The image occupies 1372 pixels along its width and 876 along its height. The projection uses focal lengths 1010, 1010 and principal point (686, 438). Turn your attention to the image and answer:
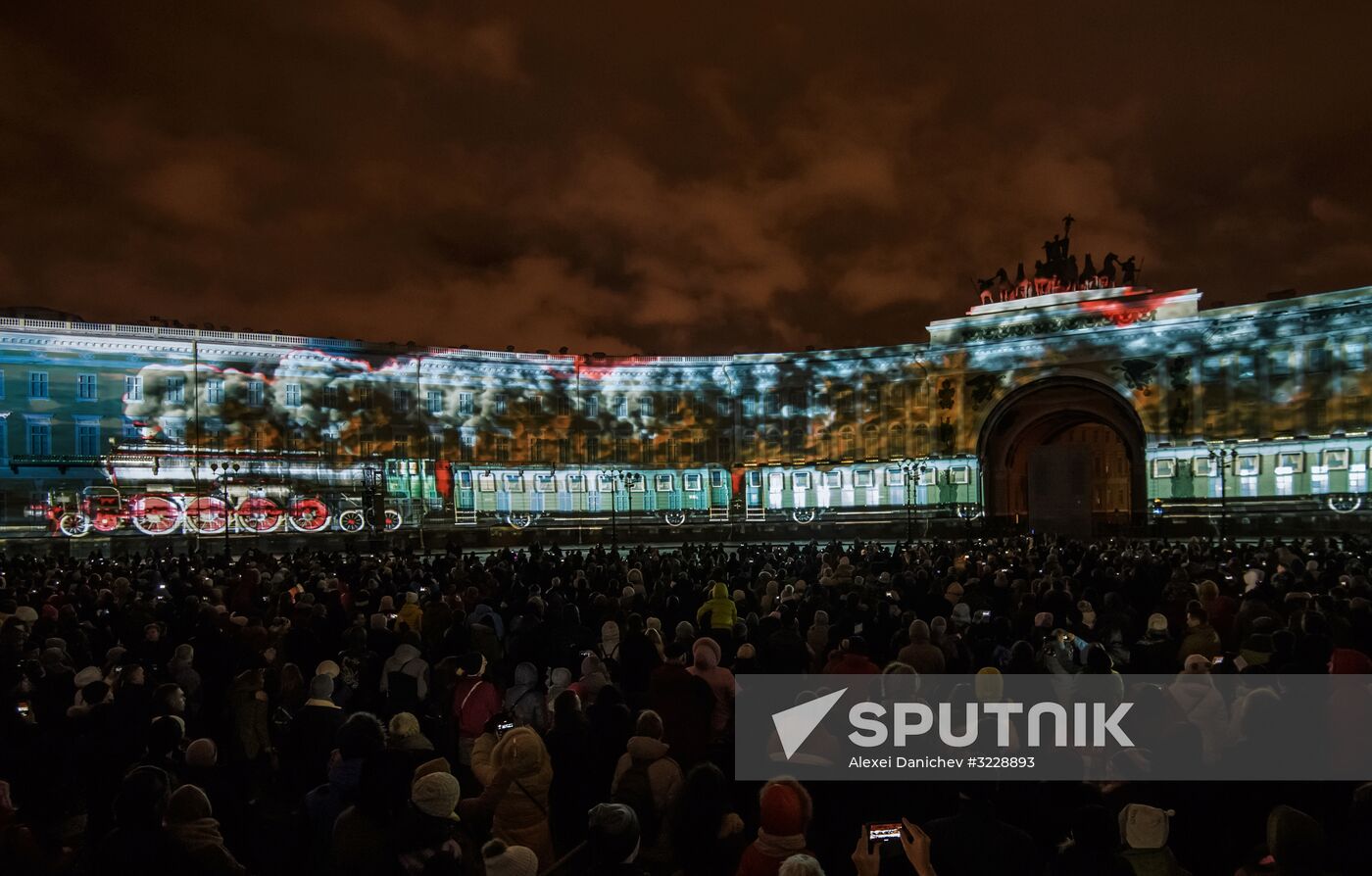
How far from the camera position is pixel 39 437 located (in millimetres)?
58531

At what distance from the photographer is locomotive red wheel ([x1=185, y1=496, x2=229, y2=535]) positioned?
153ft

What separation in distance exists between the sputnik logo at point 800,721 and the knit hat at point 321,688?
3.58 metres

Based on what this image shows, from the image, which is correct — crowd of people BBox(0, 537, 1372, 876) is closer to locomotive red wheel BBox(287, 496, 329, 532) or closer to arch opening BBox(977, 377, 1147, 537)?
locomotive red wheel BBox(287, 496, 329, 532)

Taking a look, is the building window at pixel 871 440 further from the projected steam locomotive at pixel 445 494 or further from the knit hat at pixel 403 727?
the knit hat at pixel 403 727

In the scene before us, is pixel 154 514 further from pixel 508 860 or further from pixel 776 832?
pixel 776 832

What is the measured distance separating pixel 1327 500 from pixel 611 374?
155ft

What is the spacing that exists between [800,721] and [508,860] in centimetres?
284

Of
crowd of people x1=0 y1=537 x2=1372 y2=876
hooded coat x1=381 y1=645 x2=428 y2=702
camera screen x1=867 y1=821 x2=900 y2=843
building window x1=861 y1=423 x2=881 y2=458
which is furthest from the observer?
building window x1=861 y1=423 x2=881 y2=458

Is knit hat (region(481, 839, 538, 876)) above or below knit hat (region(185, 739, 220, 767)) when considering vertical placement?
below

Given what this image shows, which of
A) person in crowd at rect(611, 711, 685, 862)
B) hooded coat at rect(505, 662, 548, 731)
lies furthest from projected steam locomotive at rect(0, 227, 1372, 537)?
person in crowd at rect(611, 711, 685, 862)

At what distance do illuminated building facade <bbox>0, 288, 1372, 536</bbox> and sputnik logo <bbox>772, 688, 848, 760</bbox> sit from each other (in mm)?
41299

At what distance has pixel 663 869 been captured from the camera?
5852 millimetres

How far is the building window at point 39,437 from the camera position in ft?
191

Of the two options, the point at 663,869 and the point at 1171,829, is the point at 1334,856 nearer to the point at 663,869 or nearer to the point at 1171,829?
the point at 1171,829
